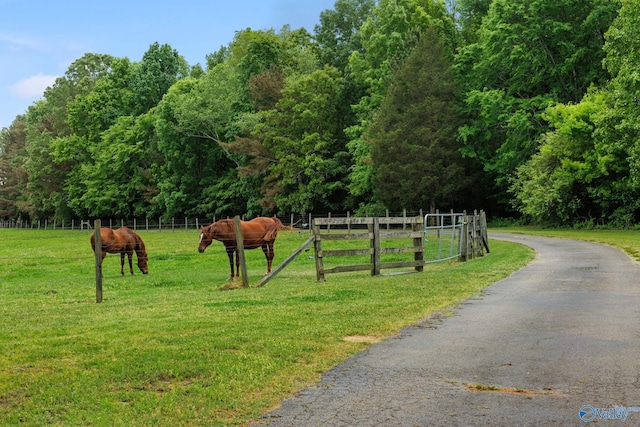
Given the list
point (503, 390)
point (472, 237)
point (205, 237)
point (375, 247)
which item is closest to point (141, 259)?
point (205, 237)

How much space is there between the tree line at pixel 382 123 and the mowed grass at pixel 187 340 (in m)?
28.1

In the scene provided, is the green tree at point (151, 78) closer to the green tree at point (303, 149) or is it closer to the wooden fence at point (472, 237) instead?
the green tree at point (303, 149)

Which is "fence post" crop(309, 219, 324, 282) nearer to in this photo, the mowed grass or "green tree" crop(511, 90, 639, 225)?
the mowed grass

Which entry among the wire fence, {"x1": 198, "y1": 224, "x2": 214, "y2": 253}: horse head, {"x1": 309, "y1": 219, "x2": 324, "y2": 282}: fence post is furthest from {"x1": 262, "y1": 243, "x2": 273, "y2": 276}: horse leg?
the wire fence

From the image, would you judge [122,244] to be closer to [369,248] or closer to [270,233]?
[270,233]

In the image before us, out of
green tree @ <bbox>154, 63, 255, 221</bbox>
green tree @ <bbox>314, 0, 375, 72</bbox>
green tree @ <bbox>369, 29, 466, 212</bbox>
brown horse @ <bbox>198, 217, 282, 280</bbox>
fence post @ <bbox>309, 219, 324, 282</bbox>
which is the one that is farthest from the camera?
green tree @ <bbox>314, 0, 375, 72</bbox>

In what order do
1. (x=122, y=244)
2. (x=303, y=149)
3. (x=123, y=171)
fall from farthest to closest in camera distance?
(x=123, y=171) < (x=303, y=149) < (x=122, y=244)

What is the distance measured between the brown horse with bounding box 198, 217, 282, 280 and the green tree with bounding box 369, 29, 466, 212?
32.1 meters

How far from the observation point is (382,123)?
177 ft

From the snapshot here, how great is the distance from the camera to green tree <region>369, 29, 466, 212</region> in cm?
5191

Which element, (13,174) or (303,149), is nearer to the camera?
(303,149)

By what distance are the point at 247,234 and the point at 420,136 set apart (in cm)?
3421

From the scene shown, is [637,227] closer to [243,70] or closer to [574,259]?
[574,259]

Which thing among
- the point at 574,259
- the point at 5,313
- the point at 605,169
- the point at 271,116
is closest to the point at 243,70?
the point at 271,116
